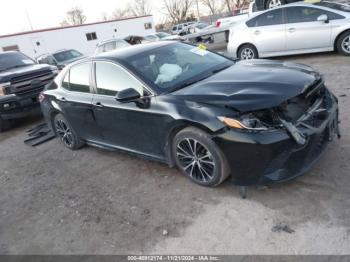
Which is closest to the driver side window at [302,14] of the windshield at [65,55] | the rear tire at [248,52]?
the rear tire at [248,52]

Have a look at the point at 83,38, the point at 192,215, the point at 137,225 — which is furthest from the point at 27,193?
the point at 83,38

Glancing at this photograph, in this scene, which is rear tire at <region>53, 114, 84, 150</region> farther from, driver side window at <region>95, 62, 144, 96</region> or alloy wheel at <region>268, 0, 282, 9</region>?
alloy wheel at <region>268, 0, 282, 9</region>

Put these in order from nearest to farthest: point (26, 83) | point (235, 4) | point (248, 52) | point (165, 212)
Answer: point (165, 212), point (26, 83), point (248, 52), point (235, 4)

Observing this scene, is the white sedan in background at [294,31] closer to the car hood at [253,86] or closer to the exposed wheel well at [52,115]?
the car hood at [253,86]

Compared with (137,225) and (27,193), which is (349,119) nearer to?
(137,225)

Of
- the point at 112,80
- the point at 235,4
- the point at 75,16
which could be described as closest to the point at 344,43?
the point at 112,80

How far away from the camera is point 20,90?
306 inches

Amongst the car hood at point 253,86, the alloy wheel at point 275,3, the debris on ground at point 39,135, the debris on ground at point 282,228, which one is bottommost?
the debris on ground at point 39,135

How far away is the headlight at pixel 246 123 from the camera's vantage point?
319 centimetres

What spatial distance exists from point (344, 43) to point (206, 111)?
6.89 metres

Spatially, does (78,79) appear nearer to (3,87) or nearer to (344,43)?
(3,87)

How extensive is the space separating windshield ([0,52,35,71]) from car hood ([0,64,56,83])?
27 centimetres

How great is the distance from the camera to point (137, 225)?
3484mm

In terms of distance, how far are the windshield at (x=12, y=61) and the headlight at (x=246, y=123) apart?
7459mm
